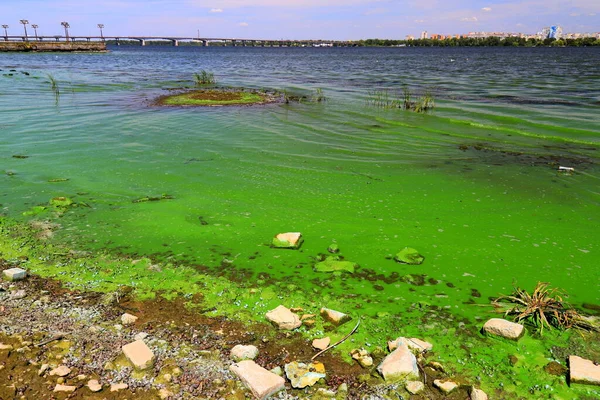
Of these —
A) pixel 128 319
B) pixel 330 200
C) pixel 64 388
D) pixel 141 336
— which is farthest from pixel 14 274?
pixel 330 200

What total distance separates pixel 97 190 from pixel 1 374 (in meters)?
4.30

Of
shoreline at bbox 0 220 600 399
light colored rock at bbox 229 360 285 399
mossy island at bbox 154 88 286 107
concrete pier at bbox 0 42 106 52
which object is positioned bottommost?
shoreline at bbox 0 220 600 399

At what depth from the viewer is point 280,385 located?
287cm

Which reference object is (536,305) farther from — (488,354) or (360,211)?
(360,211)

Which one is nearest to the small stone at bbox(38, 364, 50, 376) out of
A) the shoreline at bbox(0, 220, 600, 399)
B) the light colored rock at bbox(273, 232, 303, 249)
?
the shoreline at bbox(0, 220, 600, 399)

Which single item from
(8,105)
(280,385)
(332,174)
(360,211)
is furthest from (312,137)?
(8,105)

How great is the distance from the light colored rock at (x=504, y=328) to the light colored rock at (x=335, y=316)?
3.81 ft

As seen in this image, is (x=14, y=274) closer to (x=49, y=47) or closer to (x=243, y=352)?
(x=243, y=352)

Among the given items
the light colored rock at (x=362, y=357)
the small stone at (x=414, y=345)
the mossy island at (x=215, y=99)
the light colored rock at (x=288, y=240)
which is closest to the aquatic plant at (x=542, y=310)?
the small stone at (x=414, y=345)

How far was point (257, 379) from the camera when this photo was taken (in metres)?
2.86

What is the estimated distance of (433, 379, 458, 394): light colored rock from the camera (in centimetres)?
288

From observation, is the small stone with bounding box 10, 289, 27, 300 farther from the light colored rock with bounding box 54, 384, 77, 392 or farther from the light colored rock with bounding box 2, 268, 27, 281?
Answer: the light colored rock with bounding box 54, 384, 77, 392

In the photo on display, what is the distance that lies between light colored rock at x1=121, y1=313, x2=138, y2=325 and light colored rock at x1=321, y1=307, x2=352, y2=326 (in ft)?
5.35

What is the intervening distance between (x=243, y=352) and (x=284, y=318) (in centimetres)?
51
